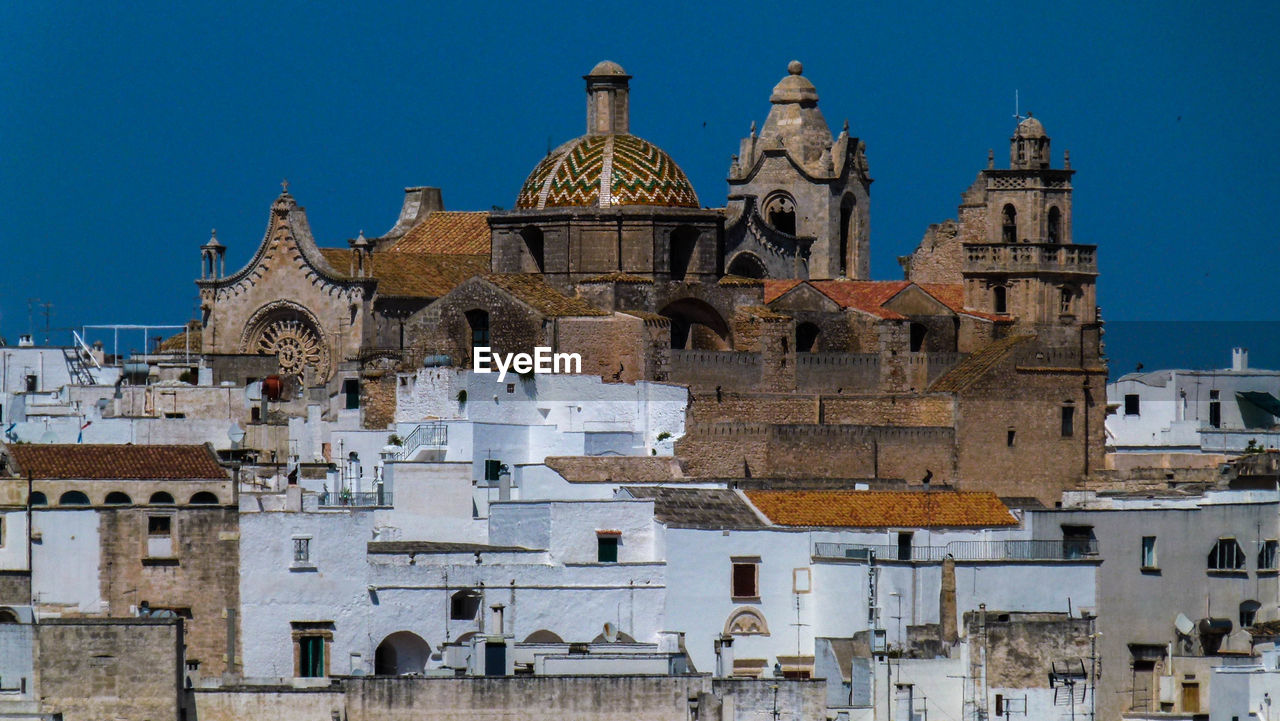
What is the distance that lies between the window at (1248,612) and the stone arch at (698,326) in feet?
38.1

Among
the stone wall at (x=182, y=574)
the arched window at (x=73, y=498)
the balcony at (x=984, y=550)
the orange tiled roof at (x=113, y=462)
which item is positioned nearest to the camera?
the stone wall at (x=182, y=574)

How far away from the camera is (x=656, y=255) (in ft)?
200

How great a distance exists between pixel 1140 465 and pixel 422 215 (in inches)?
577

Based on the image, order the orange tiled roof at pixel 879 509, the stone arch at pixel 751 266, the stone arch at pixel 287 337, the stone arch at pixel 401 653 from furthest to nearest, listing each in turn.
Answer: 1. the stone arch at pixel 751 266
2. the stone arch at pixel 287 337
3. the orange tiled roof at pixel 879 509
4. the stone arch at pixel 401 653

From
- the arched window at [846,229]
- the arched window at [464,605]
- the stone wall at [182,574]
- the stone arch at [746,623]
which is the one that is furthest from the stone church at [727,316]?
the stone wall at [182,574]

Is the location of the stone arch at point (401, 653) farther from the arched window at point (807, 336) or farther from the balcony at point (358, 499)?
the arched window at point (807, 336)

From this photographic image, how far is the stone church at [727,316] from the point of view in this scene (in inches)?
2319

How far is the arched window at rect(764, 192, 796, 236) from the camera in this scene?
71062mm

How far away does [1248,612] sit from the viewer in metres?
52.8

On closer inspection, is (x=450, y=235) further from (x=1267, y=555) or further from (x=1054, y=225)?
(x=1267, y=555)

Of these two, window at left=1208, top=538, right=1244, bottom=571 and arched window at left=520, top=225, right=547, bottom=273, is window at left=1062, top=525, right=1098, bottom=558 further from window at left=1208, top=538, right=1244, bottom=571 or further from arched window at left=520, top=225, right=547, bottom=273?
arched window at left=520, top=225, right=547, bottom=273

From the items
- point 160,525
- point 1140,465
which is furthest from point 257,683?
point 1140,465

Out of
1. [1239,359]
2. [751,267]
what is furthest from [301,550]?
[1239,359]

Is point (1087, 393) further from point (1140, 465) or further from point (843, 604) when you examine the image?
point (843, 604)
